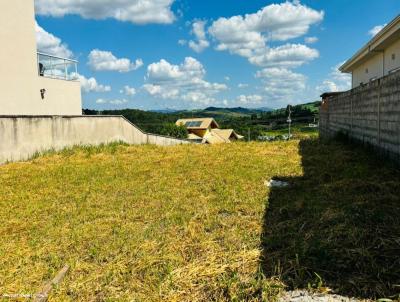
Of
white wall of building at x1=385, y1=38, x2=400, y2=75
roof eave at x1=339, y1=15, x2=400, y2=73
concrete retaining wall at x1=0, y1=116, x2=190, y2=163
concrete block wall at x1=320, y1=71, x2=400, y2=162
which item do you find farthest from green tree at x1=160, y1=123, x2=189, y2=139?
concrete block wall at x1=320, y1=71, x2=400, y2=162

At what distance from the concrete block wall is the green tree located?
136 ft

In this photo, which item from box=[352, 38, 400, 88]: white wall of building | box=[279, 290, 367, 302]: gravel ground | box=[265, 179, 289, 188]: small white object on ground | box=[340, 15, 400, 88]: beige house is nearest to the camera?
box=[279, 290, 367, 302]: gravel ground

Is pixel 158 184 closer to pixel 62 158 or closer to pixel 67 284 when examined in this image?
pixel 67 284

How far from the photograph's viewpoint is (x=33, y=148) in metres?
12.2

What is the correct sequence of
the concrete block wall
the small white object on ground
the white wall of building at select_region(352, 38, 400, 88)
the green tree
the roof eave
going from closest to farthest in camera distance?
1. the small white object on ground
2. the concrete block wall
3. the roof eave
4. the white wall of building at select_region(352, 38, 400, 88)
5. the green tree

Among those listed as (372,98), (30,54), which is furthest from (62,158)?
(372,98)

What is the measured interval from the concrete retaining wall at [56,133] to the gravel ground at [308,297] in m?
10.6

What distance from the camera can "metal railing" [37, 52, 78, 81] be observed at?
51.2ft

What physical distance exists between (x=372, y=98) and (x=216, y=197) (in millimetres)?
4606

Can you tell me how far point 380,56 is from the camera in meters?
13.3

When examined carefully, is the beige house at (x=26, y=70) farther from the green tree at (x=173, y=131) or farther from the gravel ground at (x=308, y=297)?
the green tree at (x=173, y=131)

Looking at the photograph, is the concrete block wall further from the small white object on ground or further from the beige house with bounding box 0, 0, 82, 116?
the beige house with bounding box 0, 0, 82, 116

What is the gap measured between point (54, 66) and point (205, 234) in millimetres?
14393

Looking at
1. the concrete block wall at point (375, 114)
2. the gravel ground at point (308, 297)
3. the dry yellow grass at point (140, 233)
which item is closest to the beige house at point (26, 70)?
the dry yellow grass at point (140, 233)
